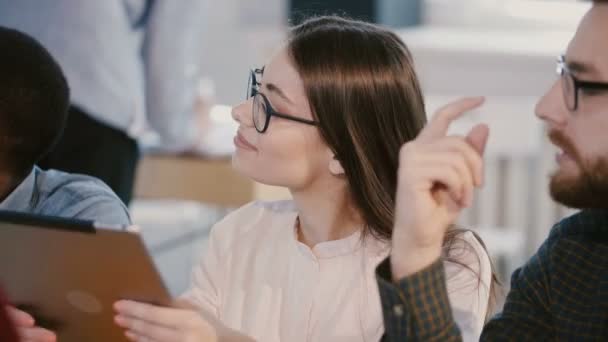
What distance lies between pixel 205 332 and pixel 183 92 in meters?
1.65

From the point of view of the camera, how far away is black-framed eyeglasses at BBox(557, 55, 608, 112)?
1.26m

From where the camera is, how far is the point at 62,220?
1186 mm

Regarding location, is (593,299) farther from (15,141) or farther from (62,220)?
(15,141)

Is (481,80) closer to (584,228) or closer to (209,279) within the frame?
(209,279)

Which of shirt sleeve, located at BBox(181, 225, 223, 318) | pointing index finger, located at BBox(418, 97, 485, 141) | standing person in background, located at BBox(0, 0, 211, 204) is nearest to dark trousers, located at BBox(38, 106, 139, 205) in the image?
standing person in background, located at BBox(0, 0, 211, 204)

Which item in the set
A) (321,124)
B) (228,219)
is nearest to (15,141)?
(228,219)

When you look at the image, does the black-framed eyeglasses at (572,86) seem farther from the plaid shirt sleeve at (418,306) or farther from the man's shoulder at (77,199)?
the man's shoulder at (77,199)

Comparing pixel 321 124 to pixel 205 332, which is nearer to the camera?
pixel 205 332

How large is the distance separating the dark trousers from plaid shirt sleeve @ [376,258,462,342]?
1380 mm

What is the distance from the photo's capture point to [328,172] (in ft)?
5.29

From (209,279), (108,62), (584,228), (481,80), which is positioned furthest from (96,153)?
(481,80)

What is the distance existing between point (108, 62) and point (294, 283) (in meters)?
1.13

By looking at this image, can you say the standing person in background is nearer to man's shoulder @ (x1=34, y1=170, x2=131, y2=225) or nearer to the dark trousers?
the dark trousers

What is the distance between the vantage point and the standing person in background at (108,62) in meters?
2.44
